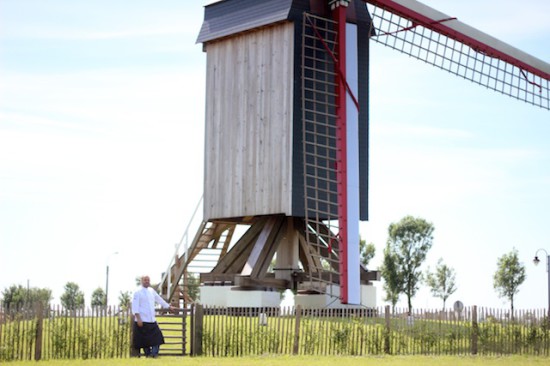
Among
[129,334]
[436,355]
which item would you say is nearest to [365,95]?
[436,355]

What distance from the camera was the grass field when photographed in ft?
68.6

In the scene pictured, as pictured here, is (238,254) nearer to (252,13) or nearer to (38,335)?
(252,13)

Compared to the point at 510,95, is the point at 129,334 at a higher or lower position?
lower

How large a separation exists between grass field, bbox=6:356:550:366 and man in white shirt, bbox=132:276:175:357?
0.41 m

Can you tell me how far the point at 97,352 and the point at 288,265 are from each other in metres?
11.5

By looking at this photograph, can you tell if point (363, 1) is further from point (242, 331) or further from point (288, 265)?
point (242, 331)

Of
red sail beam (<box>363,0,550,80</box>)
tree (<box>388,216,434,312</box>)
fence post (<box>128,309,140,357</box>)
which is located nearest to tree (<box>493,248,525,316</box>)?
tree (<box>388,216,434,312</box>)

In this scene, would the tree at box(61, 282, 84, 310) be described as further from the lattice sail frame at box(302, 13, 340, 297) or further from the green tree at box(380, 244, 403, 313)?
the lattice sail frame at box(302, 13, 340, 297)

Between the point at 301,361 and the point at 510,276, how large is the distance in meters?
49.8

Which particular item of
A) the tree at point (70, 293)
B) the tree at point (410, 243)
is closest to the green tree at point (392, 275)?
the tree at point (410, 243)

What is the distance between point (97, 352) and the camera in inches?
913

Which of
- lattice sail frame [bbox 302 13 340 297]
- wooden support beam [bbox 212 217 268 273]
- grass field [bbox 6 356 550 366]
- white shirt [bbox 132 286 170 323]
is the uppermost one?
lattice sail frame [bbox 302 13 340 297]

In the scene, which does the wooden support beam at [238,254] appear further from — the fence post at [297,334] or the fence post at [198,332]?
the fence post at [198,332]

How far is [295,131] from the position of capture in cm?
3141
